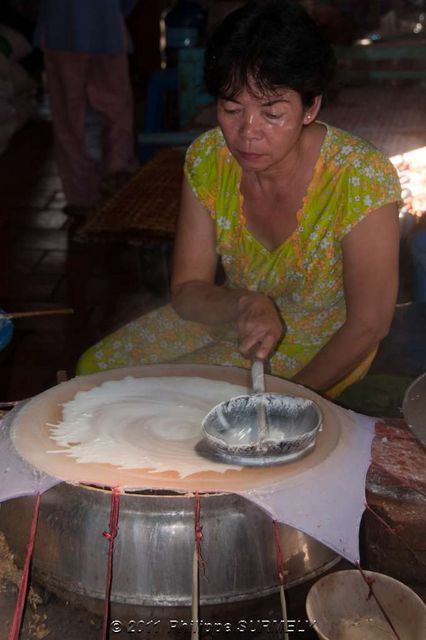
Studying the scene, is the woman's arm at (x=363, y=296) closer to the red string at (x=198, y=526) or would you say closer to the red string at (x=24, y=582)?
the red string at (x=198, y=526)

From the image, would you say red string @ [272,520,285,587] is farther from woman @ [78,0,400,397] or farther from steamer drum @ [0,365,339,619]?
woman @ [78,0,400,397]

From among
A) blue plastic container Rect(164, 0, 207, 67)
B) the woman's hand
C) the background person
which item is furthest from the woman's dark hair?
blue plastic container Rect(164, 0, 207, 67)

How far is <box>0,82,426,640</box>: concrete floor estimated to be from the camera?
3725mm

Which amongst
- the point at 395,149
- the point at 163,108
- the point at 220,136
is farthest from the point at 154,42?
the point at 220,136

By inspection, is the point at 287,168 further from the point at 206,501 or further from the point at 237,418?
the point at 206,501

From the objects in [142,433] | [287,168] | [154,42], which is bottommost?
[154,42]

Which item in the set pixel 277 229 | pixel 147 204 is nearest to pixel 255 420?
pixel 277 229

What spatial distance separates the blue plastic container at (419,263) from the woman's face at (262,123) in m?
0.87

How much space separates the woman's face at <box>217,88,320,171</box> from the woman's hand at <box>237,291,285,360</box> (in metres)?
0.37

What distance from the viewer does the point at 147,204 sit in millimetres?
3717

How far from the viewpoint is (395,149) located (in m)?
3.95

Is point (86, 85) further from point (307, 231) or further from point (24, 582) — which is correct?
point (24, 582)

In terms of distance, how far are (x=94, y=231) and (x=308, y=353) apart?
1423 millimetres

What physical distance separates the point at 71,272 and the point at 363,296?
9.19 ft
